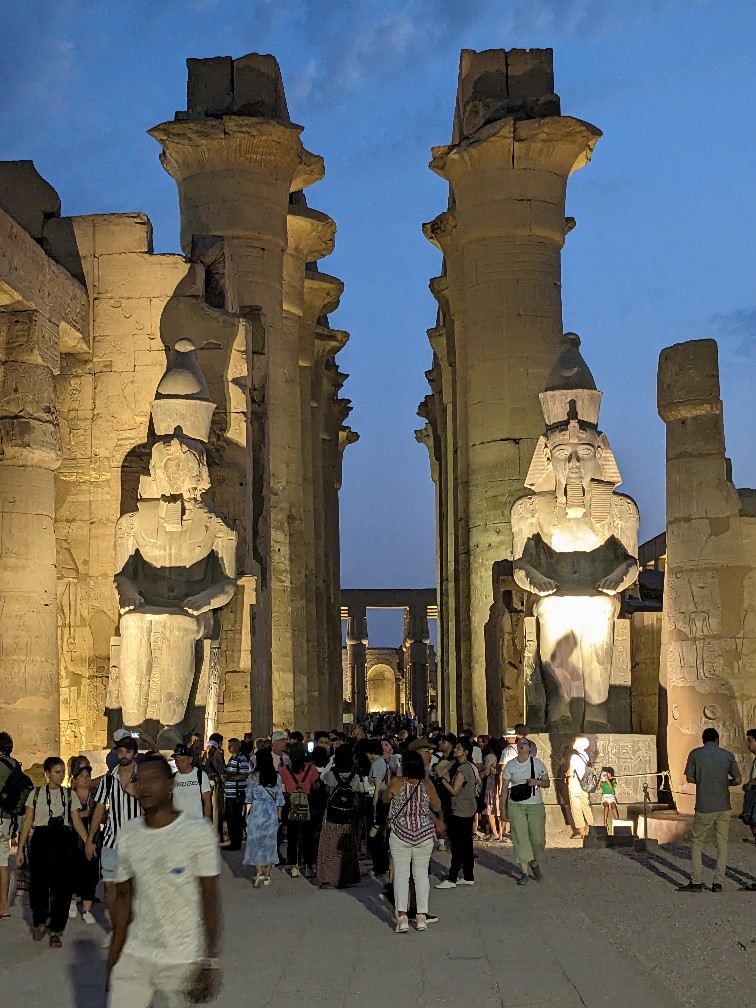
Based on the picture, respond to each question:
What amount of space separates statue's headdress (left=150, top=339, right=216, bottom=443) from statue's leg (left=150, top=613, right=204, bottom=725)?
79.7 inches

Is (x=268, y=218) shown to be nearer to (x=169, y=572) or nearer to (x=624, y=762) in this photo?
(x=169, y=572)

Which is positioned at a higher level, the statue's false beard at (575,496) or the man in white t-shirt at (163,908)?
the statue's false beard at (575,496)

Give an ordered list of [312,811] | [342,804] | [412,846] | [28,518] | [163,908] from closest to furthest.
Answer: [163,908], [412,846], [342,804], [312,811], [28,518]

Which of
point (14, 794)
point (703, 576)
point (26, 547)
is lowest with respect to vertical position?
point (14, 794)

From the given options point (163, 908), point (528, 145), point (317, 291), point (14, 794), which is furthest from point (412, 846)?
point (317, 291)

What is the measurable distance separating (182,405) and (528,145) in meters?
10.5

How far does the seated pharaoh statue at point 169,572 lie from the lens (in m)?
13.6

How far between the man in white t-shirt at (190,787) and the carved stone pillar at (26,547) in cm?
519

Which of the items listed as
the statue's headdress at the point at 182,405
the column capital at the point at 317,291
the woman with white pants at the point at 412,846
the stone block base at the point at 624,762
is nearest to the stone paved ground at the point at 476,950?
the woman with white pants at the point at 412,846

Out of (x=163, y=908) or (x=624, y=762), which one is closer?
(x=163, y=908)

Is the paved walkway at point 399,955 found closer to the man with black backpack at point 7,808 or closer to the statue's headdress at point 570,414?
the man with black backpack at point 7,808

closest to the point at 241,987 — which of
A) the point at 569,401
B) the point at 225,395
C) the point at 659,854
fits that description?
the point at 659,854

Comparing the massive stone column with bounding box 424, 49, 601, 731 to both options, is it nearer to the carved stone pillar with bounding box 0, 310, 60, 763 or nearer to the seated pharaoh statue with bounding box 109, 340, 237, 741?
the carved stone pillar with bounding box 0, 310, 60, 763

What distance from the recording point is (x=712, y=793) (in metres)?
9.85
